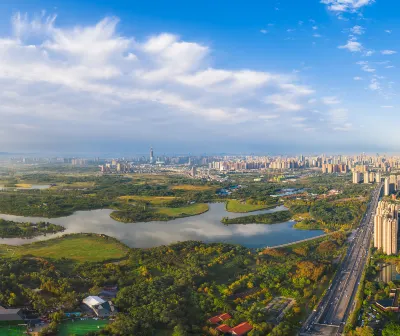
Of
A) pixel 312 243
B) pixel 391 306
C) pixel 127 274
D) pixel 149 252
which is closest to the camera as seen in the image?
pixel 391 306

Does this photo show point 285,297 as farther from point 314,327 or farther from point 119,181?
point 119,181

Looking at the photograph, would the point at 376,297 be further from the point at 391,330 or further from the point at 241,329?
the point at 241,329

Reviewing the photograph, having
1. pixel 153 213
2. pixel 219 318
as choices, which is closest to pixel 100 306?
pixel 219 318

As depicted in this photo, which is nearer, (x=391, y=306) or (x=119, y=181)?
(x=391, y=306)

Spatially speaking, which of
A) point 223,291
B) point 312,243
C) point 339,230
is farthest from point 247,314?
point 339,230

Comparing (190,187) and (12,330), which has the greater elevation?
(190,187)

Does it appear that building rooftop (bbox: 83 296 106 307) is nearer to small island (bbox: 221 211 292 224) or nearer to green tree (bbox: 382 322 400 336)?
green tree (bbox: 382 322 400 336)

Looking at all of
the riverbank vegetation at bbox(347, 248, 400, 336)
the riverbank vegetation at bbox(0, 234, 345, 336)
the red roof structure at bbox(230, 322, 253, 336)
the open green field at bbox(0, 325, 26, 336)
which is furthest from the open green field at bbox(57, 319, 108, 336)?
the riverbank vegetation at bbox(347, 248, 400, 336)
